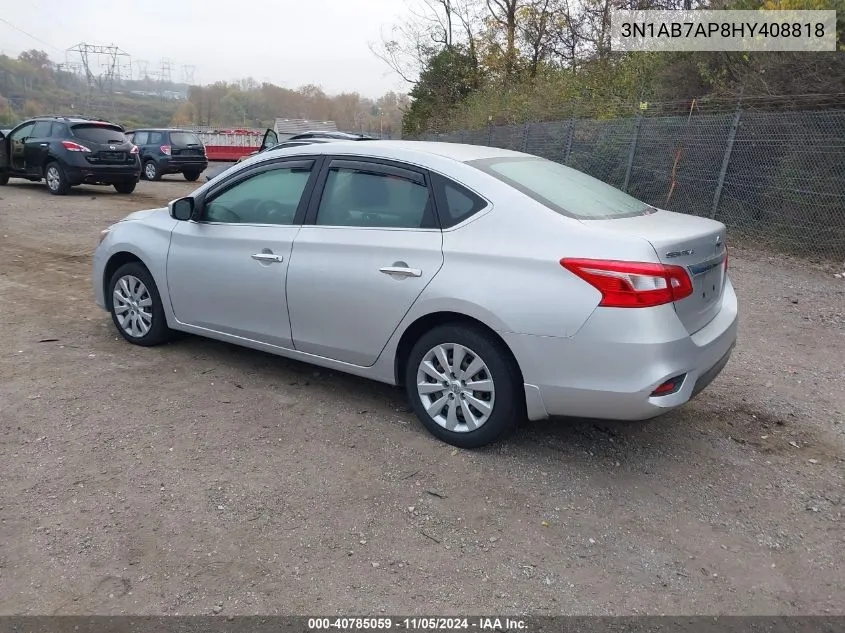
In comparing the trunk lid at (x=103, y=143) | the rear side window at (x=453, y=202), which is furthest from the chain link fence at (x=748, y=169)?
the trunk lid at (x=103, y=143)

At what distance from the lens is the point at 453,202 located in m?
3.87

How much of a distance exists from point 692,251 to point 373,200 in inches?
71.0

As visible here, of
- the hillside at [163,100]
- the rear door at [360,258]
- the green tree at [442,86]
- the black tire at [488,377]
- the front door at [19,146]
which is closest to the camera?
the black tire at [488,377]

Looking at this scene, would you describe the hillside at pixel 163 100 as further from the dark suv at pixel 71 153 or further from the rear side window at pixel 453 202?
the rear side window at pixel 453 202

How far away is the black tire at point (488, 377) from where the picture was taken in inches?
142

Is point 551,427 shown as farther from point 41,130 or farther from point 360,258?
point 41,130

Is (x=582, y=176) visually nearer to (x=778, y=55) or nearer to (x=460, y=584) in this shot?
(x=460, y=584)

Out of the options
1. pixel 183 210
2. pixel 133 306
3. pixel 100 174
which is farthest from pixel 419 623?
pixel 100 174

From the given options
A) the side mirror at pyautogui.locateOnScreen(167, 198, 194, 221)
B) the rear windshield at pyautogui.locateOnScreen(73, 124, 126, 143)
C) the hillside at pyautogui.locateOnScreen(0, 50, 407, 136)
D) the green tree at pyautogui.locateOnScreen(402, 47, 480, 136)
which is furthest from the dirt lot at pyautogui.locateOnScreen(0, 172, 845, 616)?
the hillside at pyautogui.locateOnScreen(0, 50, 407, 136)

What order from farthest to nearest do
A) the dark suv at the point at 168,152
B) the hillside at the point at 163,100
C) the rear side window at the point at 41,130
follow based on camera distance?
the hillside at the point at 163,100 < the dark suv at the point at 168,152 < the rear side window at the point at 41,130

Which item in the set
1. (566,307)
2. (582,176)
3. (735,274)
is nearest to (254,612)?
(566,307)

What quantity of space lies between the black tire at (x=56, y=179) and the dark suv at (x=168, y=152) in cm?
604

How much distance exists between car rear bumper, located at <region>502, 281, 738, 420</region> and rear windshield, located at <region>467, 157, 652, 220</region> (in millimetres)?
691

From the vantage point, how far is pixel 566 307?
132 inches
